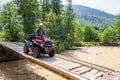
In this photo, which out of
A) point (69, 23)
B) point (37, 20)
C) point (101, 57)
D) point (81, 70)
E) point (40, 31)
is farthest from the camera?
point (69, 23)

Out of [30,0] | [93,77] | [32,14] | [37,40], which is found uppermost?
[30,0]

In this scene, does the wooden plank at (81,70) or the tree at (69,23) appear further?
the tree at (69,23)

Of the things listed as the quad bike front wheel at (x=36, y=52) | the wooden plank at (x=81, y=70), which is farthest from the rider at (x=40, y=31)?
the wooden plank at (x=81, y=70)

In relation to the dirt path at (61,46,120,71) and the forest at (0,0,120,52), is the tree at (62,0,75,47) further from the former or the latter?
the dirt path at (61,46,120,71)

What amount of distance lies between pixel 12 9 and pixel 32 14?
2.47 metres

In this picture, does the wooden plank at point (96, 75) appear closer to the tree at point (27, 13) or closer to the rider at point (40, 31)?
the rider at point (40, 31)

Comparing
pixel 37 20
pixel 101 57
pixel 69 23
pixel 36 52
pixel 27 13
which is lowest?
pixel 101 57

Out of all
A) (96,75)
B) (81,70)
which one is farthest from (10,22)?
(96,75)

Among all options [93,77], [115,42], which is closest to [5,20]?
[93,77]

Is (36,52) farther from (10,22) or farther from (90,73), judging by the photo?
(10,22)

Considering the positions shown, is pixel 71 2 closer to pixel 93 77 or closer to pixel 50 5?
pixel 50 5

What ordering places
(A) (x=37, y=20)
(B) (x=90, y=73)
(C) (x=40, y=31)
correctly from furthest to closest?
(A) (x=37, y=20), (C) (x=40, y=31), (B) (x=90, y=73)

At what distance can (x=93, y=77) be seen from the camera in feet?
23.4

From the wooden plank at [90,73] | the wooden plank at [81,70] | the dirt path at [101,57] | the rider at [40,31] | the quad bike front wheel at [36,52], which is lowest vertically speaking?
the dirt path at [101,57]
